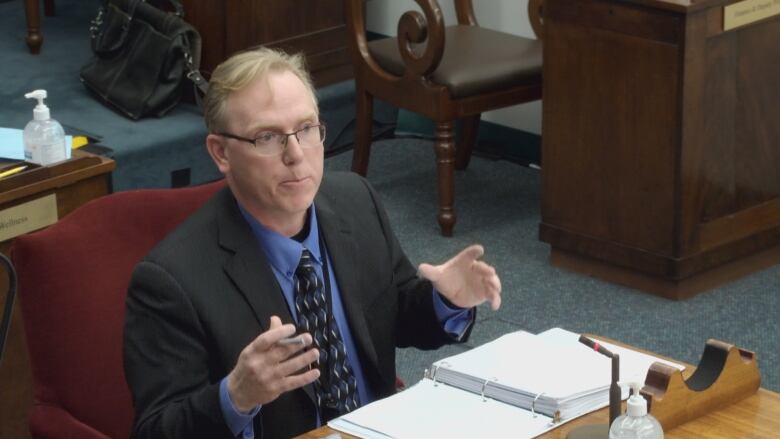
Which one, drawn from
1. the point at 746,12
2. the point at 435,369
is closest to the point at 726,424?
the point at 435,369

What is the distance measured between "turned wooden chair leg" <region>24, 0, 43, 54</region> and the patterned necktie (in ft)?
12.3

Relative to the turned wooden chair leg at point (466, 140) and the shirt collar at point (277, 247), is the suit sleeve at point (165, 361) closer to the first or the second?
the shirt collar at point (277, 247)

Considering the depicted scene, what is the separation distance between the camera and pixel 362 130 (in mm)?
5086

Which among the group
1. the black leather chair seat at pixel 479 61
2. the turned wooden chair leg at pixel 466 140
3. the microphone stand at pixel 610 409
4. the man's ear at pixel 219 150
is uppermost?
the man's ear at pixel 219 150

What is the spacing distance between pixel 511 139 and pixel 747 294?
59.5 inches

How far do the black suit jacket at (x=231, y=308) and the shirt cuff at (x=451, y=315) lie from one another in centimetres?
2

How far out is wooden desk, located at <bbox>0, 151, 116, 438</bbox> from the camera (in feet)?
10.1

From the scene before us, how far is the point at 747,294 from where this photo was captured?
4270mm

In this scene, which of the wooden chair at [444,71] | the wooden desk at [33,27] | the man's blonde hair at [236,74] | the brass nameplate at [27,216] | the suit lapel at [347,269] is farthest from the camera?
the wooden desk at [33,27]

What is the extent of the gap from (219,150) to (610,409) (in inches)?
29.5

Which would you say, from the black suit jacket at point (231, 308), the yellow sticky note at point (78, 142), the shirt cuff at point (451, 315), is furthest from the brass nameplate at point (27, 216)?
the shirt cuff at point (451, 315)

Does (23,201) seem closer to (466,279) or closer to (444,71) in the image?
(466,279)

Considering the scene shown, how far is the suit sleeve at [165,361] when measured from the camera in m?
2.04

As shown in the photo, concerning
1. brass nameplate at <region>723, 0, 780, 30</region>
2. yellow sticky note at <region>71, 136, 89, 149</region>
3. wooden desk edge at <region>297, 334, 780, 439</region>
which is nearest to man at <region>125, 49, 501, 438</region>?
wooden desk edge at <region>297, 334, 780, 439</region>
